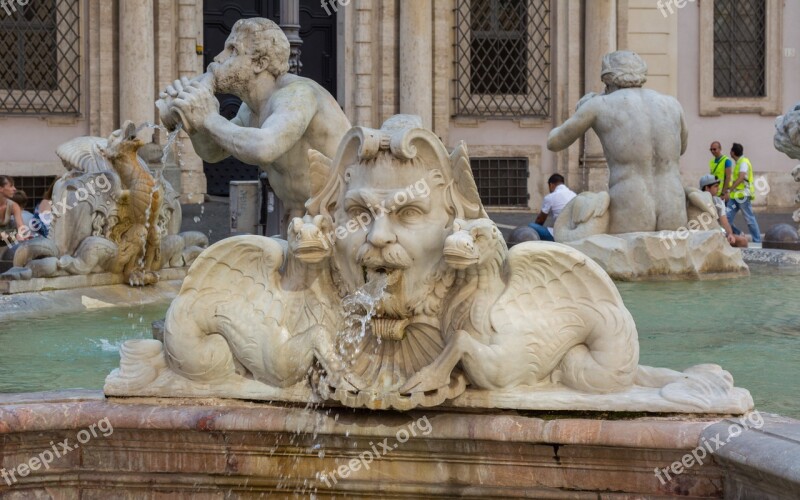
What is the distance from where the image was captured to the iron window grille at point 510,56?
21.2 meters

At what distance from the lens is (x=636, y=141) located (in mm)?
9625

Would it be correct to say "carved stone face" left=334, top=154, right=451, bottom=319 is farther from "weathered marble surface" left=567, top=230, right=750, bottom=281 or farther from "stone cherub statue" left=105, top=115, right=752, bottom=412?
"weathered marble surface" left=567, top=230, right=750, bottom=281

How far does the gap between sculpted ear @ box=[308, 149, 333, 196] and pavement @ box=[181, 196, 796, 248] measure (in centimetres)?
1014

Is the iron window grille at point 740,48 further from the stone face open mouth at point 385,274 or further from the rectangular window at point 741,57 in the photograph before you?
the stone face open mouth at point 385,274

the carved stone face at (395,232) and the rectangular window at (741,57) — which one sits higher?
the rectangular window at (741,57)

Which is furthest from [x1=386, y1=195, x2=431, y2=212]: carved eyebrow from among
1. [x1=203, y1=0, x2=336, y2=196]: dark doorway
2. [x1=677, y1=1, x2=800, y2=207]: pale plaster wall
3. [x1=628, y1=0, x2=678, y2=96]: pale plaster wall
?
[x1=677, y1=1, x2=800, y2=207]: pale plaster wall

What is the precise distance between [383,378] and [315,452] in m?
0.26

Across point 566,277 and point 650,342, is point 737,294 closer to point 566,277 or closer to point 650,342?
point 650,342

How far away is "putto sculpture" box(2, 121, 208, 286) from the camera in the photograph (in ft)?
25.3

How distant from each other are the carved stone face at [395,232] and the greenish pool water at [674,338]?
118 cm

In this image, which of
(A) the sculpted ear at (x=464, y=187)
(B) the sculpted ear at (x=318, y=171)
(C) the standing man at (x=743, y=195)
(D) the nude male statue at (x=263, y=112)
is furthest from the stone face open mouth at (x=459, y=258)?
(C) the standing man at (x=743, y=195)

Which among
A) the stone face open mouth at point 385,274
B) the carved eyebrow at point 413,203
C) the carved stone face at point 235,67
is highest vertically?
the carved stone face at point 235,67

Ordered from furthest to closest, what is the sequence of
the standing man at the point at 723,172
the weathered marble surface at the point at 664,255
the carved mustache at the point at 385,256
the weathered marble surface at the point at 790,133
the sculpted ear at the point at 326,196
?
the standing man at the point at 723,172
the weathered marble surface at the point at 664,255
the weathered marble surface at the point at 790,133
the sculpted ear at the point at 326,196
the carved mustache at the point at 385,256

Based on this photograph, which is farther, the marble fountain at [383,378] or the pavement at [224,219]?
the pavement at [224,219]
